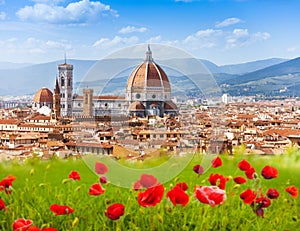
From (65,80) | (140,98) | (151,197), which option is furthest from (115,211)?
(65,80)

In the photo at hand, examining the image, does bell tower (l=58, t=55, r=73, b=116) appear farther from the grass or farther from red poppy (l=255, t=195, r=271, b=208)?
red poppy (l=255, t=195, r=271, b=208)

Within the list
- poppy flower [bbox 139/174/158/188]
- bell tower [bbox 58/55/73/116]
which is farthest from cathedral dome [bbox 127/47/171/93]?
bell tower [bbox 58/55/73/116]

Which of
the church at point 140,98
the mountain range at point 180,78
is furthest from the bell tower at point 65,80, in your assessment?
the church at point 140,98

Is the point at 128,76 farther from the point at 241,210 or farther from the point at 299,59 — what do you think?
the point at 299,59

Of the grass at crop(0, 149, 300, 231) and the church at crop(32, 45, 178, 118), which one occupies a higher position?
the church at crop(32, 45, 178, 118)

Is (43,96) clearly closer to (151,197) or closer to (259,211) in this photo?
(259,211)

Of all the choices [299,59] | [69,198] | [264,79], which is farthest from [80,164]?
[299,59]

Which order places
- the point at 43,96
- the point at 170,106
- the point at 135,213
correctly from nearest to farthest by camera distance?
the point at 135,213 → the point at 170,106 → the point at 43,96

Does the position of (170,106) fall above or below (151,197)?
above
